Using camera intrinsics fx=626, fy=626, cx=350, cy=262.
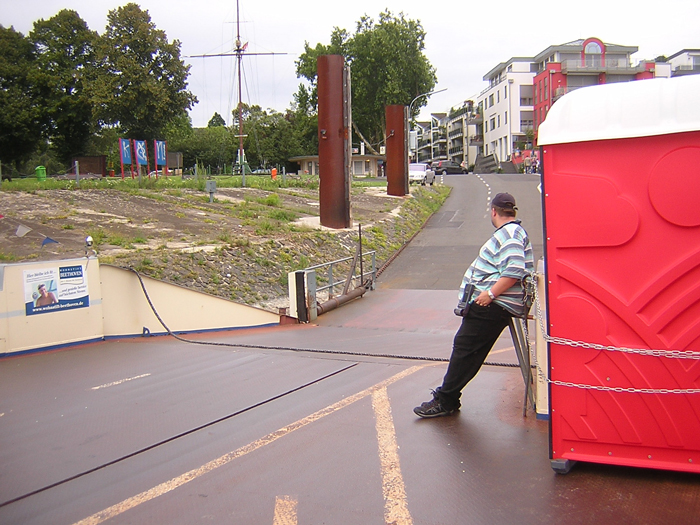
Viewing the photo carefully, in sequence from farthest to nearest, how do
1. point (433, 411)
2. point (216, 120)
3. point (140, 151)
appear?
point (216, 120)
point (140, 151)
point (433, 411)

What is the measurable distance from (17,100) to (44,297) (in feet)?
157

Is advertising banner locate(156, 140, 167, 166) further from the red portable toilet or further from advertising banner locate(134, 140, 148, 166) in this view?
the red portable toilet

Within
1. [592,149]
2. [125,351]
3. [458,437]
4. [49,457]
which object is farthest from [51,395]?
[592,149]

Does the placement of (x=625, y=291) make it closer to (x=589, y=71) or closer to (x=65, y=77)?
(x=65, y=77)

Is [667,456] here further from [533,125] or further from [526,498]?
[533,125]

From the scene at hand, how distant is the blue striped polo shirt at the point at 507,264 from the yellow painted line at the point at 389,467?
1.19m

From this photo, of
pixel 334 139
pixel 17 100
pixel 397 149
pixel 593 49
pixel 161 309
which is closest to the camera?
pixel 161 309

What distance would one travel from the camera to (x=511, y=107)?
7956cm

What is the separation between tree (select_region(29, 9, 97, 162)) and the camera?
5100cm

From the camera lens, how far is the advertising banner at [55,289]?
8586mm

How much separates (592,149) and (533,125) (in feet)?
254

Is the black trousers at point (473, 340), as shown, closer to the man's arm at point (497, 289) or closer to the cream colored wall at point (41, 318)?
the man's arm at point (497, 289)

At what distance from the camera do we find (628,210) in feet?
11.6

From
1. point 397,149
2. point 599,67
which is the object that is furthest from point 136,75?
point 599,67
